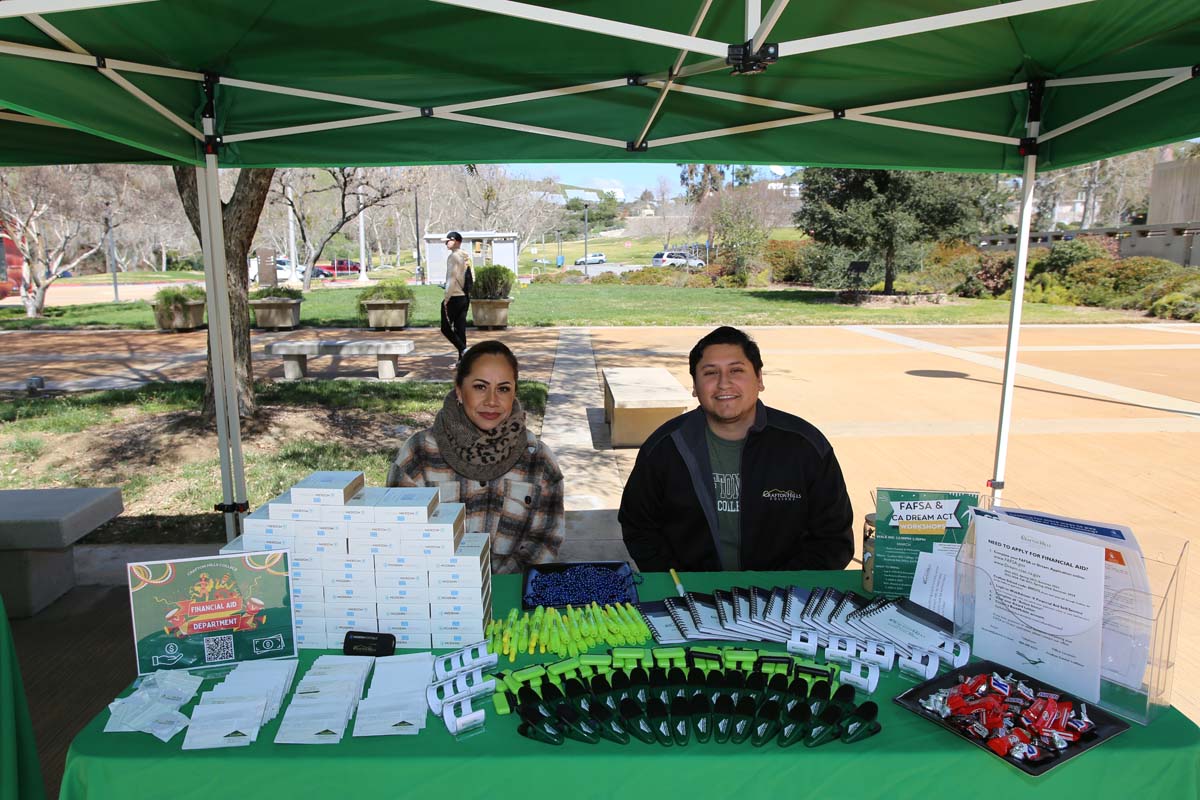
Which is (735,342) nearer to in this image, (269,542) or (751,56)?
(751,56)

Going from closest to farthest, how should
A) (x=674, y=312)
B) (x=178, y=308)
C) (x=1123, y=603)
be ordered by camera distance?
(x=1123, y=603)
(x=178, y=308)
(x=674, y=312)

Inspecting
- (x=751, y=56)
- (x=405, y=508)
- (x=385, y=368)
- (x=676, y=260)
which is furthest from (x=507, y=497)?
(x=676, y=260)

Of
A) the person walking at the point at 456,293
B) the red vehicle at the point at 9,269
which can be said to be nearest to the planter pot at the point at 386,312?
the person walking at the point at 456,293

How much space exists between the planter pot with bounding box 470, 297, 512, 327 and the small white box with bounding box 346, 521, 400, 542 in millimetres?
16053

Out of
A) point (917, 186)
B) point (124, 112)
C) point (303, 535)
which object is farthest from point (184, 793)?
point (917, 186)

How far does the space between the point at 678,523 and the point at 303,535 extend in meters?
1.41

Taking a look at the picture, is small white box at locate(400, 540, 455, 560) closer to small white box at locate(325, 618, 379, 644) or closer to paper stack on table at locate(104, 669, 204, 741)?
small white box at locate(325, 618, 379, 644)

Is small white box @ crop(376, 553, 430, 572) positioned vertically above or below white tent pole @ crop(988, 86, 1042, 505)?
below

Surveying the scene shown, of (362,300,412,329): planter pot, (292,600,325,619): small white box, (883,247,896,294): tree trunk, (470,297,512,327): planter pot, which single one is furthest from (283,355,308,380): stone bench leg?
(883,247,896,294): tree trunk

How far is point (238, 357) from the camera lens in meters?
7.47

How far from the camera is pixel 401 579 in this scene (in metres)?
1.84

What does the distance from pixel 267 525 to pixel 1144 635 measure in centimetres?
196

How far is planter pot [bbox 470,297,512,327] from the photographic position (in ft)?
57.9

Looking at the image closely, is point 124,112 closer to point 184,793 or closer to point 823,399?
point 184,793
